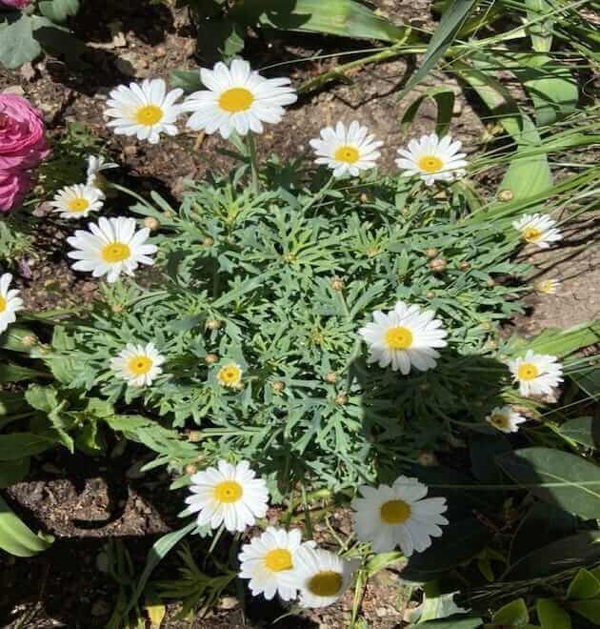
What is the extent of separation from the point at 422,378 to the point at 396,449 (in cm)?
14

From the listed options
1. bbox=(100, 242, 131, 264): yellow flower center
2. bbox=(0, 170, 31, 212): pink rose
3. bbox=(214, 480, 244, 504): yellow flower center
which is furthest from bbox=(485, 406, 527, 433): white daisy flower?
bbox=(0, 170, 31, 212): pink rose

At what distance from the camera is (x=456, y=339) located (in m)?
1.47

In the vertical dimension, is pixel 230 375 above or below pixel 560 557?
above

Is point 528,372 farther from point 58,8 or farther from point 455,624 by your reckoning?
point 58,8

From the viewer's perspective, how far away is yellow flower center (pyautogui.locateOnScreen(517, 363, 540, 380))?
1.41 m

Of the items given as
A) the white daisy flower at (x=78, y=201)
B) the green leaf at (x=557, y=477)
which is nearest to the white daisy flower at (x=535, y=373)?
the green leaf at (x=557, y=477)

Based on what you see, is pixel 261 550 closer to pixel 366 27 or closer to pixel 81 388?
pixel 81 388

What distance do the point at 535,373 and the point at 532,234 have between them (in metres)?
0.26

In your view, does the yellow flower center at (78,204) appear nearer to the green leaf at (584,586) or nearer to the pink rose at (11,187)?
the pink rose at (11,187)

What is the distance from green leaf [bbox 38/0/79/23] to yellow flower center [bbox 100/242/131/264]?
2.62 feet

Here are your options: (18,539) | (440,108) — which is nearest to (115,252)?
(18,539)

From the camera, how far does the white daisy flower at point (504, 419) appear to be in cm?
146

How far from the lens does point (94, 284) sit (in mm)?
1882

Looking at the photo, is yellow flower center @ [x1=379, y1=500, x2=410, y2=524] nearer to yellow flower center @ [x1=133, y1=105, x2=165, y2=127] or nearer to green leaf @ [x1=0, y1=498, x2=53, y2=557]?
green leaf @ [x1=0, y1=498, x2=53, y2=557]
